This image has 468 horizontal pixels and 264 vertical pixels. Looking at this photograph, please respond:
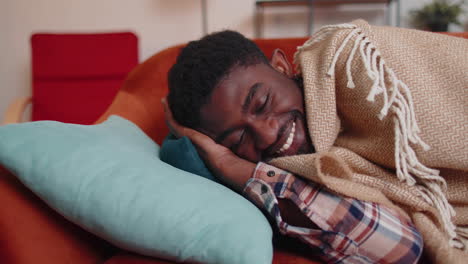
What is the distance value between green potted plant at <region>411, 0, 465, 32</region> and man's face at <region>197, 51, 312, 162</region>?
4.54ft

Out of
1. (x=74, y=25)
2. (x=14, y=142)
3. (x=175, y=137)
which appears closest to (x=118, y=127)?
(x=175, y=137)

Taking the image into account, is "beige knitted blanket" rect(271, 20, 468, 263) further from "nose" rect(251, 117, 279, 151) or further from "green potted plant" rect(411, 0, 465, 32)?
"green potted plant" rect(411, 0, 465, 32)

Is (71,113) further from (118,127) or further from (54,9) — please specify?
(118,127)

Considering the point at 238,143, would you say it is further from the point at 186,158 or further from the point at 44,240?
the point at 44,240

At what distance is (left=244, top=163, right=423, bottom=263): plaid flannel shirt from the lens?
0.53 meters

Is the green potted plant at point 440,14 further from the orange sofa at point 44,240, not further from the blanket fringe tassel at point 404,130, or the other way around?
the orange sofa at point 44,240

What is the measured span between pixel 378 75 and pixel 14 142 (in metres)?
0.64

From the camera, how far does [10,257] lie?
18.6 inches

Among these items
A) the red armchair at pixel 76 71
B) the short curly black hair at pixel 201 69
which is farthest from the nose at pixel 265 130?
the red armchair at pixel 76 71

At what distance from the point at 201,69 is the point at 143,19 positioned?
1468 mm

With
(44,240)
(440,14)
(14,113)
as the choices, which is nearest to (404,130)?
(44,240)

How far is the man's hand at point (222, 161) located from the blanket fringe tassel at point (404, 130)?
256mm

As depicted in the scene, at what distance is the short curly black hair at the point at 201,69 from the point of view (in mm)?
721

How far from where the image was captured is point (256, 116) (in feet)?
2.31
